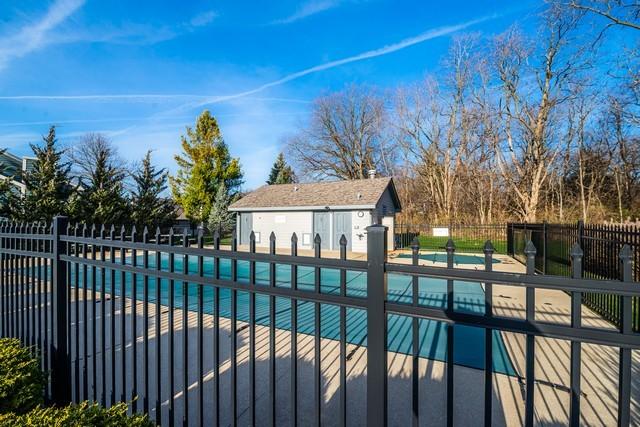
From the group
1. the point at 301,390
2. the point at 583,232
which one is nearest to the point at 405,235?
the point at 583,232

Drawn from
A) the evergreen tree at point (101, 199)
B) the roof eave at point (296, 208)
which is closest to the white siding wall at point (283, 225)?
the roof eave at point (296, 208)

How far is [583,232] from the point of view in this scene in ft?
21.2

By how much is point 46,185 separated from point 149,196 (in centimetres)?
560

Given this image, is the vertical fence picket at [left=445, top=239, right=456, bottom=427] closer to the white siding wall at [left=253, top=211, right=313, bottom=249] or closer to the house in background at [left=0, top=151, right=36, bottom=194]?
the white siding wall at [left=253, top=211, right=313, bottom=249]

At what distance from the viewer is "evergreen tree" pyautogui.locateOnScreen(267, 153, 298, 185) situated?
1320 inches

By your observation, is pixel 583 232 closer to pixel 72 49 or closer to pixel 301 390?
pixel 301 390

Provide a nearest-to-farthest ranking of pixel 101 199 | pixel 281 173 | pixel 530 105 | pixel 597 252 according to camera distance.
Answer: pixel 597 252 < pixel 101 199 < pixel 530 105 < pixel 281 173

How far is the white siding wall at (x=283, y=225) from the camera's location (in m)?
17.4

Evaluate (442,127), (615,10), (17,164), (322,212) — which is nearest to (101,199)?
(17,164)

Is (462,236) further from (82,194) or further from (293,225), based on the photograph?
(82,194)

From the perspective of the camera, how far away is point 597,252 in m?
5.87

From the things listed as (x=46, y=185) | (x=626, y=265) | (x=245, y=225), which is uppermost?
(x=46, y=185)

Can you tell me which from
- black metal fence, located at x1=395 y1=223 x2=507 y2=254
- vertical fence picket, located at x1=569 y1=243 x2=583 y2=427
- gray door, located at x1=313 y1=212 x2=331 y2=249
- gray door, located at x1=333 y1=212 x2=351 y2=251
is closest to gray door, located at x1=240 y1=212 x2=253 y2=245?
gray door, located at x1=313 y1=212 x2=331 y2=249

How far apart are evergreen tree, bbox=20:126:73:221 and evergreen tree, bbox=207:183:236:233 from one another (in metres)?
10.6
